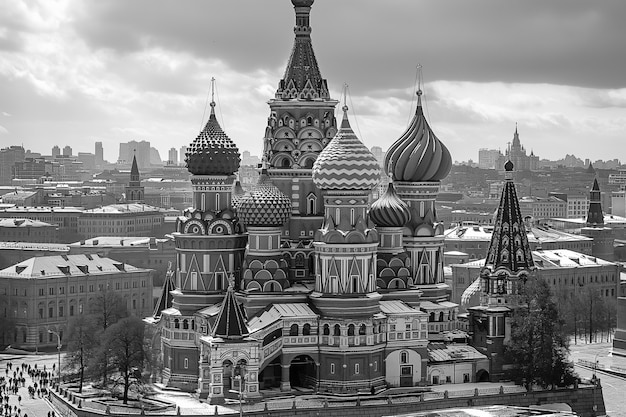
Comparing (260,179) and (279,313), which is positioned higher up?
(260,179)

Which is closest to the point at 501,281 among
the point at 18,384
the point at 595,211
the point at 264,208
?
the point at 264,208

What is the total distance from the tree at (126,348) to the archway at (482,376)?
16603 mm

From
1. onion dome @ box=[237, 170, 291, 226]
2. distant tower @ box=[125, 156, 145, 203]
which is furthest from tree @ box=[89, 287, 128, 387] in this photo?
distant tower @ box=[125, 156, 145, 203]

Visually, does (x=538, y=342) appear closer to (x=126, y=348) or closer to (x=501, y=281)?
(x=501, y=281)

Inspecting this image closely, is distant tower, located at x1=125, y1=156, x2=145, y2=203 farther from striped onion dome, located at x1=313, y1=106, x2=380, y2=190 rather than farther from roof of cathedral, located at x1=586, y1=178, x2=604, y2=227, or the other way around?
striped onion dome, located at x1=313, y1=106, x2=380, y2=190

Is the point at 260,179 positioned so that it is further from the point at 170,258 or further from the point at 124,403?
the point at 170,258

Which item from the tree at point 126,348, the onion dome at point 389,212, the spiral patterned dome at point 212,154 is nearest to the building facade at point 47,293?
the tree at point 126,348

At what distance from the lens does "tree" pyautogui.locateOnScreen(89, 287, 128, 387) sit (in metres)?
71.6

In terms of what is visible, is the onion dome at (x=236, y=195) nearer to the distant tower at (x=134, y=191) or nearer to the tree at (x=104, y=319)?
the tree at (x=104, y=319)

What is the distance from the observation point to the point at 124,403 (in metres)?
68.1

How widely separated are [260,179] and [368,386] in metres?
11.6

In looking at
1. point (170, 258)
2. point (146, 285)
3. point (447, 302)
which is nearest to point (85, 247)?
point (170, 258)

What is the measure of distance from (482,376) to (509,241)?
6.92m

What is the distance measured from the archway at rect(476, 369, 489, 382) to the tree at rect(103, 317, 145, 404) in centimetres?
1660
